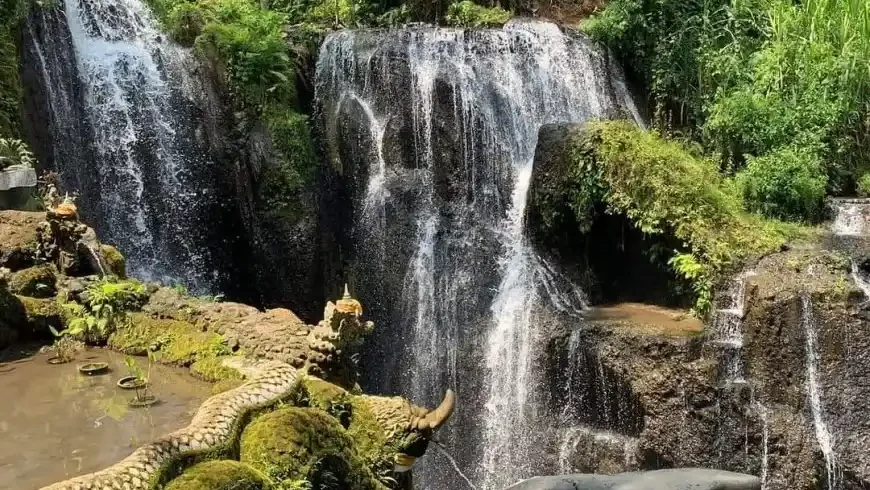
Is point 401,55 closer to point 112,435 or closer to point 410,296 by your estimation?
point 410,296

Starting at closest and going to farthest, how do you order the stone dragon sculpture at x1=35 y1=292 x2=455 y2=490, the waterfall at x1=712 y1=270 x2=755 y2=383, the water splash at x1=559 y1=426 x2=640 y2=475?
the stone dragon sculpture at x1=35 y1=292 x2=455 y2=490 → the waterfall at x1=712 y1=270 x2=755 y2=383 → the water splash at x1=559 y1=426 x2=640 y2=475

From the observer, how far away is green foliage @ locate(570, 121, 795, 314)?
433 inches

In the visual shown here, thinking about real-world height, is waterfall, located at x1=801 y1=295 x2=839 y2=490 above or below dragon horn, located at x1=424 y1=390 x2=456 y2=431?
below

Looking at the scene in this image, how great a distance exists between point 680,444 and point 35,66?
10112 mm

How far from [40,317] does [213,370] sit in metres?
2.03

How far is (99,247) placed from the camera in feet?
26.3

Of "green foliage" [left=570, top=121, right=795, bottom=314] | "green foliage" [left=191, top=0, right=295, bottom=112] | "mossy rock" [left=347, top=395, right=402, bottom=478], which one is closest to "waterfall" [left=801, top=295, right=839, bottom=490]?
"green foliage" [left=570, top=121, right=795, bottom=314]

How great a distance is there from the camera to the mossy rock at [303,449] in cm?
475

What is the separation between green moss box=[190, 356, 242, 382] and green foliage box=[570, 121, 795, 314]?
6.83 meters

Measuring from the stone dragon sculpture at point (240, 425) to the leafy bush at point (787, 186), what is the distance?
8030 mm

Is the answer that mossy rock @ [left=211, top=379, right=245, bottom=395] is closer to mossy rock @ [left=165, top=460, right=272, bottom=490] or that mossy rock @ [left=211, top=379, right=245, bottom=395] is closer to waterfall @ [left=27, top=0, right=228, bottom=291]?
mossy rock @ [left=165, top=460, right=272, bottom=490]

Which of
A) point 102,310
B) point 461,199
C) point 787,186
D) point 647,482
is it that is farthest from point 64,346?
point 787,186

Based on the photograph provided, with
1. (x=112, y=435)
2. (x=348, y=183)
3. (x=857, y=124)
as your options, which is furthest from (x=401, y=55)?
(x=112, y=435)

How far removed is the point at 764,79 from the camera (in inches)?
527
